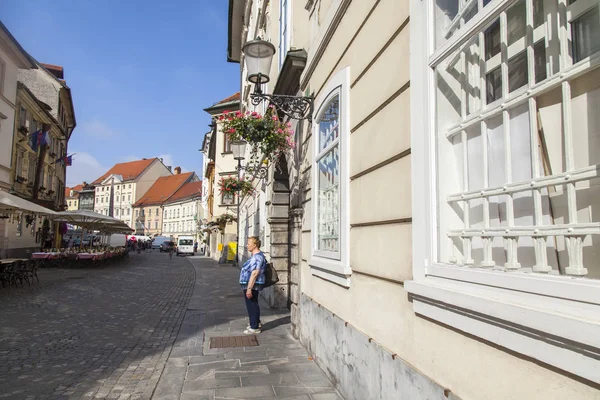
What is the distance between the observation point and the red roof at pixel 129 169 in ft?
298

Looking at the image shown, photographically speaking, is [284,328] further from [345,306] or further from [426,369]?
[426,369]

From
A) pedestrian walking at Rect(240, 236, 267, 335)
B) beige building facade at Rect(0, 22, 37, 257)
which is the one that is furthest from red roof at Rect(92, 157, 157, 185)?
pedestrian walking at Rect(240, 236, 267, 335)

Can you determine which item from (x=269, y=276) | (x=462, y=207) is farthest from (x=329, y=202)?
(x=462, y=207)

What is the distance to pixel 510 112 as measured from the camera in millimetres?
2348

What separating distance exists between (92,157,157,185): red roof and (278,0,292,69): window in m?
85.1

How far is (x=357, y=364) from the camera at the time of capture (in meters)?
3.97

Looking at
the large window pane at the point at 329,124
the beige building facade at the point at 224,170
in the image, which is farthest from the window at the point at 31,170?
the large window pane at the point at 329,124

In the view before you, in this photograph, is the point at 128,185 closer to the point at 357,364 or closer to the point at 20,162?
the point at 20,162

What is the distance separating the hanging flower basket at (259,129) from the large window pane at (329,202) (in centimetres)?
137

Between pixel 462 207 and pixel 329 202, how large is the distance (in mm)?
2916

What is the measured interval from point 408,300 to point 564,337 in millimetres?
1418

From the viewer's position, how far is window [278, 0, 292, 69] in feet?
29.2

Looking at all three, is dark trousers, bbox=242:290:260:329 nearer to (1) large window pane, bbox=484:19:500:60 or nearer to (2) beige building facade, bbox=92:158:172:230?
(1) large window pane, bbox=484:19:500:60

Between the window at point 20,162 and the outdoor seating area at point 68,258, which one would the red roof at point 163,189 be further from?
the outdoor seating area at point 68,258
